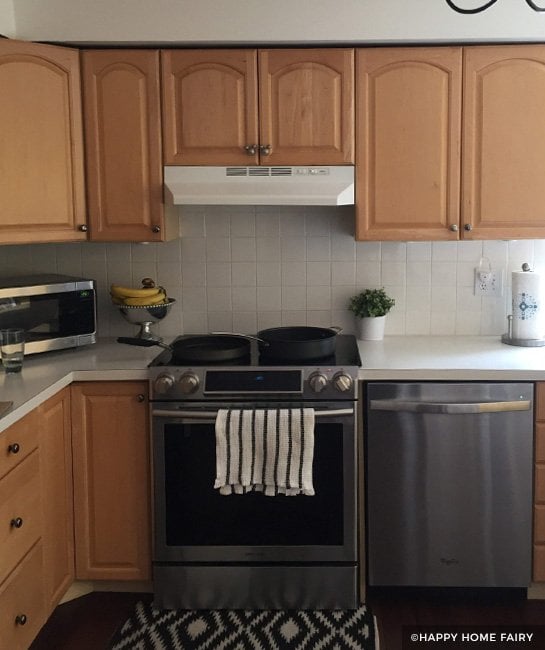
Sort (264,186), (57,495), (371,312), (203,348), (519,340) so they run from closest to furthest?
(57,495) → (264,186) → (203,348) → (519,340) → (371,312)

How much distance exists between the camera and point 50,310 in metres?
3.09

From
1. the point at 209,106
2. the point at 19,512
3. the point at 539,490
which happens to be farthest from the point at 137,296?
the point at 539,490

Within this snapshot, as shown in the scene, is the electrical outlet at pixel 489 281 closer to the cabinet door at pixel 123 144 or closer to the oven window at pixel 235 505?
the oven window at pixel 235 505

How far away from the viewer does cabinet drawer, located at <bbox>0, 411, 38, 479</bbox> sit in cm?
228

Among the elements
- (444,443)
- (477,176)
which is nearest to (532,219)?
(477,176)

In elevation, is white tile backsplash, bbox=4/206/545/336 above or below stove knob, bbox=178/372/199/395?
A: above

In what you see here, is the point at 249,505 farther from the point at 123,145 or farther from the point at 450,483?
the point at 123,145

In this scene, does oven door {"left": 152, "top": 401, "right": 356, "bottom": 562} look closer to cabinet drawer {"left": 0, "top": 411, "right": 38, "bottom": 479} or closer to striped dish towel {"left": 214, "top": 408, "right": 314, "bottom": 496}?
striped dish towel {"left": 214, "top": 408, "right": 314, "bottom": 496}

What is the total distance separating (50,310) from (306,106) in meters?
1.28

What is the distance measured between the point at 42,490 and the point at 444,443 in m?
1.41

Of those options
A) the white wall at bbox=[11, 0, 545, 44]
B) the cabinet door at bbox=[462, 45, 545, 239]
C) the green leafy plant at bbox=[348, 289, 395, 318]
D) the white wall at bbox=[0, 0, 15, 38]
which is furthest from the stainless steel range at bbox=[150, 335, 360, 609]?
the white wall at bbox=[0, 0, 15, 38]

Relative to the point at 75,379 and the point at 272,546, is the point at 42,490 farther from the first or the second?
the point at 272,546

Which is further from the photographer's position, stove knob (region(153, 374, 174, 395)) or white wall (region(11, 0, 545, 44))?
white wall (region(11, 0, 545, 44))

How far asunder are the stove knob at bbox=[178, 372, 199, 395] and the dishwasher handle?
698 millimetres
